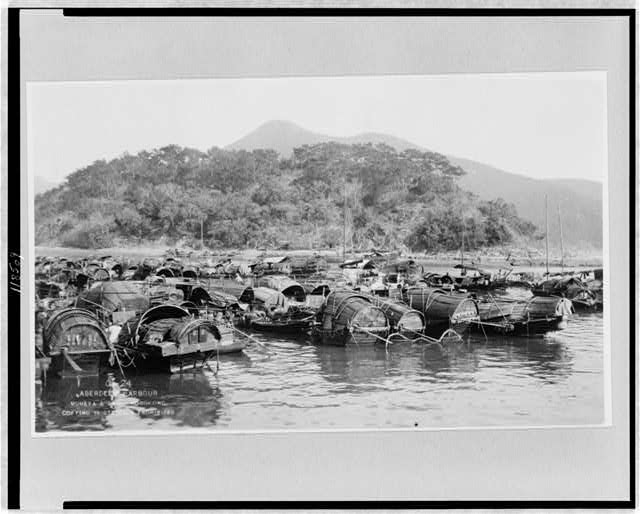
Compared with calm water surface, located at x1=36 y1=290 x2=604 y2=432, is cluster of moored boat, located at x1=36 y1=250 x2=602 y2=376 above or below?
above

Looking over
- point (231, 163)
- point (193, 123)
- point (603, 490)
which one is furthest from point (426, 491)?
point (193, 123)

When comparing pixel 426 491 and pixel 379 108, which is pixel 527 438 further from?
pixel 379 108

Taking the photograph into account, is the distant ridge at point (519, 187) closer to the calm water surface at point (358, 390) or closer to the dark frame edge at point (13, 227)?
the calm water surface at point (358, 390)

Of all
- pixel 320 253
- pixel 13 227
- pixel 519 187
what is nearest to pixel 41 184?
pixel 13 227

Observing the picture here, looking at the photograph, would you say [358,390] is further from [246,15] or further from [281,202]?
[246,15]

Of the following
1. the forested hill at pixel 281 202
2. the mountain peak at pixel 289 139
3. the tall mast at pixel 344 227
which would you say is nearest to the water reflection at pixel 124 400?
the forested hill at pixel 281 202

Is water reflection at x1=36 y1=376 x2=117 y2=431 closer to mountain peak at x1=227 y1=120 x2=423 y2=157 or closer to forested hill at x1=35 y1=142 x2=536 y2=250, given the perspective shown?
forested hill at x1=35 y1=142 x2=536 y2=250

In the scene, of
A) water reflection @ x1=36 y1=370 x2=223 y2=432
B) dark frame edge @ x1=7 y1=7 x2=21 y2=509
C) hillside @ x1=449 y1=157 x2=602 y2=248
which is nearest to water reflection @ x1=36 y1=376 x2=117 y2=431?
water reflection @ x1=36 y1=370 x2=223 y2=432
